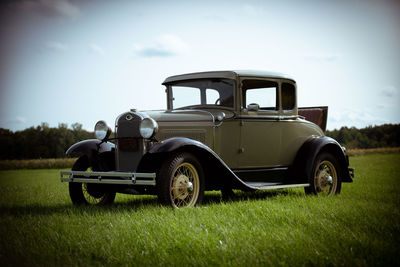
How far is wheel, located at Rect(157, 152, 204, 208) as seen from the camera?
18.1 feet

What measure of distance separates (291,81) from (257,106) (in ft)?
4.38

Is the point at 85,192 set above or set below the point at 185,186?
below

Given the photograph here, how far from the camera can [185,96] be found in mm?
7383

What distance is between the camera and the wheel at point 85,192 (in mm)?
6695

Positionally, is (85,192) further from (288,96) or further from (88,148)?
(288,96)

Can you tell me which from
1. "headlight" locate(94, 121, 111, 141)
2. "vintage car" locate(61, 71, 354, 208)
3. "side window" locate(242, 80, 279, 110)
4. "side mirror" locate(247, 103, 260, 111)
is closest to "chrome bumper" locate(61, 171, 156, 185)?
"vintage car" locate(61, 71, 354, 208)

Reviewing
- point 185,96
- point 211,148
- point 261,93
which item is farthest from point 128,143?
point 261,93

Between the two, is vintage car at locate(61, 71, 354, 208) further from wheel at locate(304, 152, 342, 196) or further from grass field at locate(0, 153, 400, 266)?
grass field at locate(0, 153, 400, 266)

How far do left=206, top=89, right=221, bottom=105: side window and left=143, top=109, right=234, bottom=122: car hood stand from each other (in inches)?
8.0

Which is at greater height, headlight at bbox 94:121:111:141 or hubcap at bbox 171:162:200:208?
headlight at bbox 94:121:111:141

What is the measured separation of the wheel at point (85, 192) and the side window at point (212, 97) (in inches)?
86.3

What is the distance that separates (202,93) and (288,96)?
164 centimetres

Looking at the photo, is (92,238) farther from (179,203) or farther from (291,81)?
(291,81)

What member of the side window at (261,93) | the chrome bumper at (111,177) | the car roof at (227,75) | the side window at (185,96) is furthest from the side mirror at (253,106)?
the chrome bumper at (111,177)
